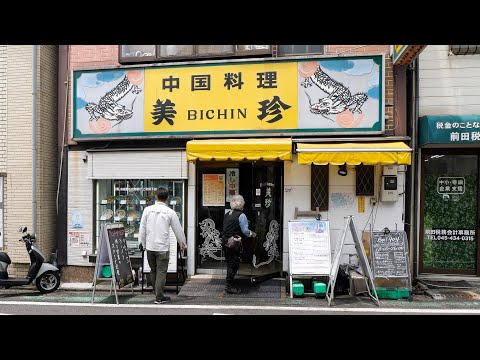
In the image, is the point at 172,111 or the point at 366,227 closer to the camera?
the point at 366,227

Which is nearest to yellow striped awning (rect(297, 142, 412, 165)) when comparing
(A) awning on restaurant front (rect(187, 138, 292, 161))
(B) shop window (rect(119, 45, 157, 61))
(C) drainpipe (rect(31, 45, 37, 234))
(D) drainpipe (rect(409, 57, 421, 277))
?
(A) awning on restaurant front (rect(187, 138, 292, 161))

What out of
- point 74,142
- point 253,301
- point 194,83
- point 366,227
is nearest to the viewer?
point 253,301

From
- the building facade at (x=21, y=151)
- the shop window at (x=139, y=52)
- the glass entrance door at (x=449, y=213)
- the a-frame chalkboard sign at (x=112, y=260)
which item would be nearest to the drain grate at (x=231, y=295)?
the a-frame chalkboard sign at (x=112, y=260)

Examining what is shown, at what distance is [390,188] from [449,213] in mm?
1891

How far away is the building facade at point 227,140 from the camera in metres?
7.75

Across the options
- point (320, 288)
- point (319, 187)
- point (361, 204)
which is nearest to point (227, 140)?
point (319, 187)

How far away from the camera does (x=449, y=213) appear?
27.2 feet

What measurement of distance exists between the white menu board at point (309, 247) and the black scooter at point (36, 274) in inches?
202

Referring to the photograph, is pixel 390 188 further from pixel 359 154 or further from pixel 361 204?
pixel 359 154

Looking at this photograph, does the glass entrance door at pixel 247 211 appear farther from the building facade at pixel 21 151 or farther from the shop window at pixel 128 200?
the building facade at pixel 21 151

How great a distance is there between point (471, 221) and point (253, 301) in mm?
5491

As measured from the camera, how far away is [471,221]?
8.23 meters

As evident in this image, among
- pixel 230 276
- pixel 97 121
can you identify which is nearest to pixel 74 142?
pixel 97 121

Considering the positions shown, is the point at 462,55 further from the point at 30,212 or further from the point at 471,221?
the point at 30,212
